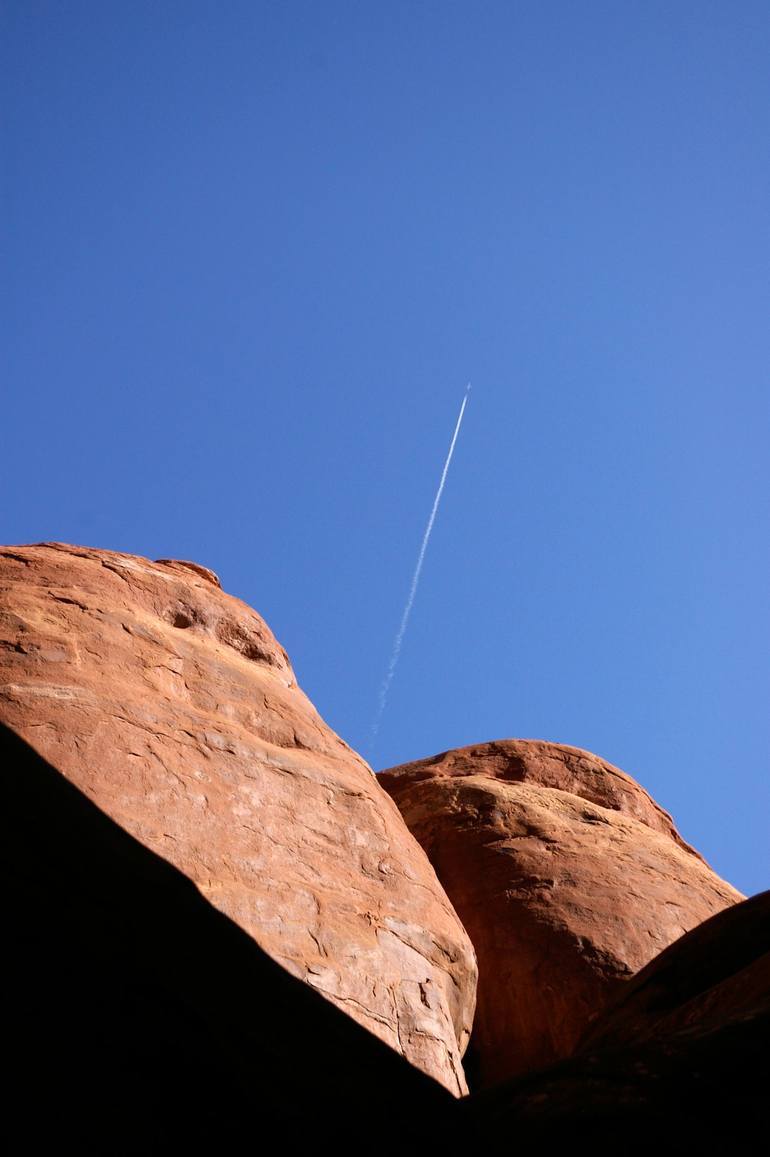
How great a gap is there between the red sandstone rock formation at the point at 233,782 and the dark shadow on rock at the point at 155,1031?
8.88ft

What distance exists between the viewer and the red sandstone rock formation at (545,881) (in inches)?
471

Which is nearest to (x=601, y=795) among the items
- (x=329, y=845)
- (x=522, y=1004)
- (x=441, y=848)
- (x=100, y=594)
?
(x=441, y=848)

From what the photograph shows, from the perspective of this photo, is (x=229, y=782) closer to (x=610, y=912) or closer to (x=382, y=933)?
(x=382, y=933)

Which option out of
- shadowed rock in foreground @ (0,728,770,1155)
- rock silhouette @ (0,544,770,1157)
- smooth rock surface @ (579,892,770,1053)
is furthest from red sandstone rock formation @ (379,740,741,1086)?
shadowed rock in foreground @ (0,728,770,1155)

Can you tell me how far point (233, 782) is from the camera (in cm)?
945

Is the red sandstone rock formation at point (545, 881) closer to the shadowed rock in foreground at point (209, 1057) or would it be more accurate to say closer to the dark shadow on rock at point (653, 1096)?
the dark shadow on rock at point (653, 1096)

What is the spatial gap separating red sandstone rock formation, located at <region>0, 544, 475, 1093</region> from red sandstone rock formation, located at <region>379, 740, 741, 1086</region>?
85.0 inches

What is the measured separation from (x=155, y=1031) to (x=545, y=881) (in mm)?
10298

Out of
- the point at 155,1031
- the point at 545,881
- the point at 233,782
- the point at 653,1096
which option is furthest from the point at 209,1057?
the point at 545,881

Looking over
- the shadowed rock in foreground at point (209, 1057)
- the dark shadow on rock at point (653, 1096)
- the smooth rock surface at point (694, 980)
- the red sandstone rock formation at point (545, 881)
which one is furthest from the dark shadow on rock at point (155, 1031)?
the red sandstone rock formation at point (545, 881)

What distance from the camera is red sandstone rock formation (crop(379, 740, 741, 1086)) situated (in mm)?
11969

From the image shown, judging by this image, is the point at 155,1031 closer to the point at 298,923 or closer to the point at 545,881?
the point at 298,923

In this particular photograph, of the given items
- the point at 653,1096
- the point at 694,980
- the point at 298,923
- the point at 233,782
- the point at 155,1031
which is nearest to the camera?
the point at 155,1031

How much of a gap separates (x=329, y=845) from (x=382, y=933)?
3.43ft
